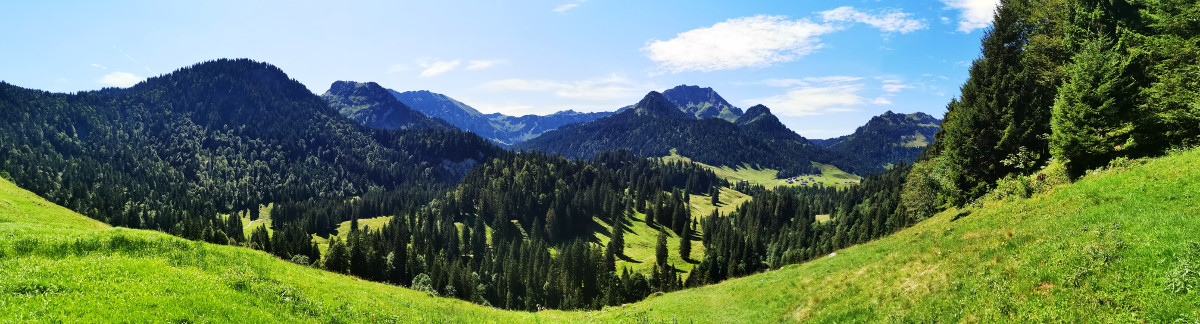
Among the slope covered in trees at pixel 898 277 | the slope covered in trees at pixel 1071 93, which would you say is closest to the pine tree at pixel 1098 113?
the slope covered in trees at pixel 1071 93

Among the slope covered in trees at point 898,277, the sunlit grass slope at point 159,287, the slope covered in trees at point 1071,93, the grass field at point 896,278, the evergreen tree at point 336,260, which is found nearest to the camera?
the sunlit grass slope at point 159,287

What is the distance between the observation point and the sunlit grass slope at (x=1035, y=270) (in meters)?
15.5

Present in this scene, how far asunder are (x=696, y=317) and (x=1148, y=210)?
24550 mm

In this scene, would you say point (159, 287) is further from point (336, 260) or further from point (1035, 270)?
point (336, 260)

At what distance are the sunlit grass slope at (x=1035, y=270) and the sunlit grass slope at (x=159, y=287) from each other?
2071 centimetres

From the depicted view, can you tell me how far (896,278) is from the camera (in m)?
25.9

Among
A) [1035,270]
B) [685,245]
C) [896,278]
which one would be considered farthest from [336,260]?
[685,245]

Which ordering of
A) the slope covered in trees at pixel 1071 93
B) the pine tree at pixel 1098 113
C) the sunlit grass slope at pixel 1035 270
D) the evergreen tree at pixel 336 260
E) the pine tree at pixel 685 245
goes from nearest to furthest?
the sunlit grass slope at pixel 1035 270
the slope covered in trees at pixel 1071 93
the pine tree at pixel 1098 113
the evergreen tree at pixel 336 260
the pine tree at pixel 685 245

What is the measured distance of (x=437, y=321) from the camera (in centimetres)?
2859

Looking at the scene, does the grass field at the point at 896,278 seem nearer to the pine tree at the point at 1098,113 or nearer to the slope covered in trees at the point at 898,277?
the slope covered in trees at the point at 898,277

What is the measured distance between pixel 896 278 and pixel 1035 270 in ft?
24.4

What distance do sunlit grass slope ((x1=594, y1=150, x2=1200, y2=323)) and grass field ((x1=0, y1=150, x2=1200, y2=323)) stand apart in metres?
0.07

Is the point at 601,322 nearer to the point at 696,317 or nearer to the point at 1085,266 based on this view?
the point at 696,317

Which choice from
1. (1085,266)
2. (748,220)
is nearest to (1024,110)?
(1085,266)
